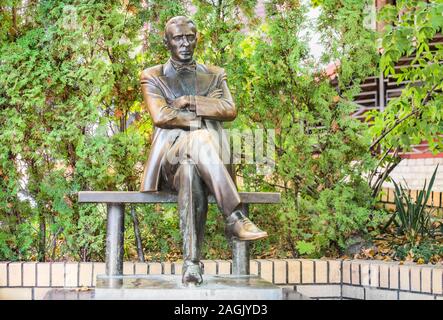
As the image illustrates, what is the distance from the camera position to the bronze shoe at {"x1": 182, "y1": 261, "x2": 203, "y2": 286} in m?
3.70

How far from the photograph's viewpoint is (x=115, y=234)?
172 inches

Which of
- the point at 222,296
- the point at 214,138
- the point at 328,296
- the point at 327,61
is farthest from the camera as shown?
the point at 327,61

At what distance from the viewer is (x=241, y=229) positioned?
147 inches

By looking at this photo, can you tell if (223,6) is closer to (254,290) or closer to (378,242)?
(378,242)

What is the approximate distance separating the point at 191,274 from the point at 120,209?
889 mm

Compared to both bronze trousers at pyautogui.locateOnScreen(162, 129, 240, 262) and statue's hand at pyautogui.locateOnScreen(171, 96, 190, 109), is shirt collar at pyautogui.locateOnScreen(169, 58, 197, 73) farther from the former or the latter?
bronze trousers at pyautogui.locateOnScreen(162, 129, 240, 262)

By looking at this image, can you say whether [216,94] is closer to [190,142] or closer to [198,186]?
[190,142]

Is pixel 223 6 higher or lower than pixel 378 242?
higher

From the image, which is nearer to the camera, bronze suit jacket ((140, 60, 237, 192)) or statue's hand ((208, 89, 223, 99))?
bronze suit jacket ((140, 60, 237, 192))

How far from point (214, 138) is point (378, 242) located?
234 centimetres

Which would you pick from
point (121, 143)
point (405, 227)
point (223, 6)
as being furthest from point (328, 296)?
point (223, 6)

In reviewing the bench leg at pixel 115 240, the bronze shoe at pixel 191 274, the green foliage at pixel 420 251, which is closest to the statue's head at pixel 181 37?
the bench leg at pixel 115 240

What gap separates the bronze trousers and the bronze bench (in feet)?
1.27

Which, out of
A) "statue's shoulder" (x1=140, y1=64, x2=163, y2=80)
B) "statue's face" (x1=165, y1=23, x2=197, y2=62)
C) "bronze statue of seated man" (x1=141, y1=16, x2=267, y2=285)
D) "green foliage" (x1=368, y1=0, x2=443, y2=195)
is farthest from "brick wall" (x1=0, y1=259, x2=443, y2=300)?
"statue's face" (x1=165, y1=23, x2=197, y2=62)
